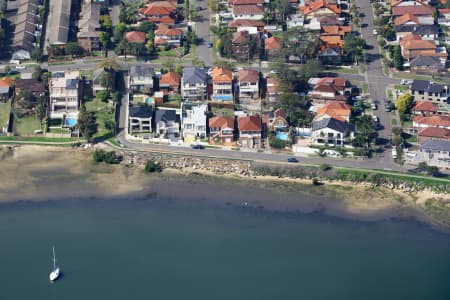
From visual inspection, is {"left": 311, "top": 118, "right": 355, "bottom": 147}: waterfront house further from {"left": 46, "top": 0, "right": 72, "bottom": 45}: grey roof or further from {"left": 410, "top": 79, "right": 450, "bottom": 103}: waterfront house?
{"left": 46, "top": 0, "right": 72, "bottom": 45}: grey roof

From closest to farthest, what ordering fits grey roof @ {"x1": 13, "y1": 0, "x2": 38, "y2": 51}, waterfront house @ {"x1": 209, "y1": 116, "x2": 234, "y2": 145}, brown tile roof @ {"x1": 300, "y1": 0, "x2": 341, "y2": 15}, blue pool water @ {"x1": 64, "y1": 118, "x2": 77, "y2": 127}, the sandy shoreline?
the sandy shoreline < waterfront house @ {"x1": 209, "y1": 116, "x2": 234, "y2": 145} < blue pool water @ {"x1": 64, "y1": 118, "x2": 77, "y2": 127} < grey roof @ {"x1": 13, "y1": 0, "x2": 38, "y2": 51} < brown tile roof @ {"x1": 300, "y1": 0, "x2": 341, "y2": 15}

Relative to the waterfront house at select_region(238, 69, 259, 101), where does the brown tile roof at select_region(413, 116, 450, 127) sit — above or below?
below

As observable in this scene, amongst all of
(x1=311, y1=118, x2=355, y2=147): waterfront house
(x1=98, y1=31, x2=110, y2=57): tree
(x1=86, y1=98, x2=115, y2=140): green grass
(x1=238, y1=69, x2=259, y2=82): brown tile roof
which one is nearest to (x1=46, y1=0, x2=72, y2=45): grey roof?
(x1=98, y1=31, x2=110, y2=57): tree

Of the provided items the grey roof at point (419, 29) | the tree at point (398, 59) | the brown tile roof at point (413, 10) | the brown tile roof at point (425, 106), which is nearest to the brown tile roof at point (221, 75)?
the tree at point (398, 59)

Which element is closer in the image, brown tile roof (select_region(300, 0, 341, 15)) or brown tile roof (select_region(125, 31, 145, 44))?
brown tile roof (select_region(125, 31, 145, 44))

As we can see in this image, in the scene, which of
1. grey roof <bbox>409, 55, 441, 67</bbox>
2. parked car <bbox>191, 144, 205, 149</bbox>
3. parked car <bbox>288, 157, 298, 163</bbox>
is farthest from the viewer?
grey roof <bbox>409, 55, 441, 67</bbox>

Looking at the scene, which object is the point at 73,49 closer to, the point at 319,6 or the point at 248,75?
the point at 248,75
